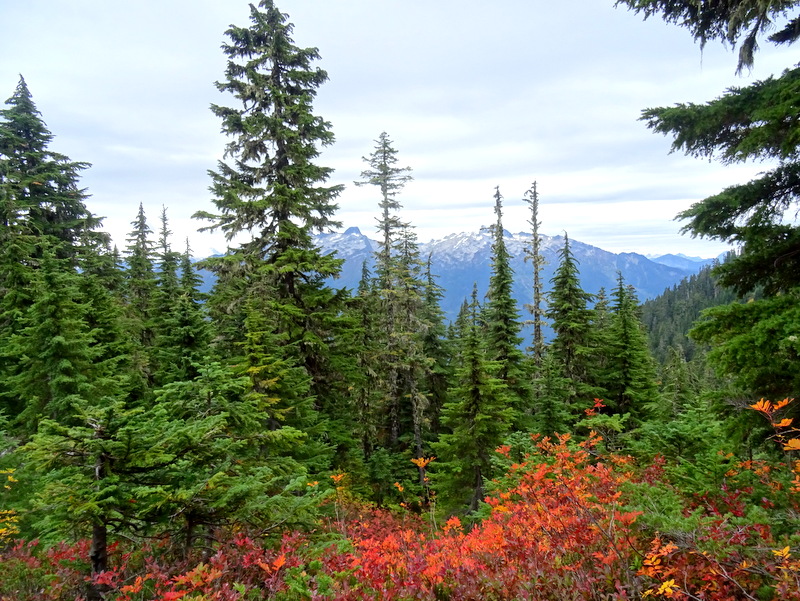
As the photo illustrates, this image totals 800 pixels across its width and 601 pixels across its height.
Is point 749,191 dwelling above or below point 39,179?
below

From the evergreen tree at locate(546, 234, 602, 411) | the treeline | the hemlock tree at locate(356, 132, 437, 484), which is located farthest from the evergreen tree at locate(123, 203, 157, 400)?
the evergreen tree at locate(546, 234, 602, 411)

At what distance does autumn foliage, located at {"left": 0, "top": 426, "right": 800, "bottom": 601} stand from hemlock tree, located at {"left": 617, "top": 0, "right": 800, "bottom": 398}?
2.05 meters

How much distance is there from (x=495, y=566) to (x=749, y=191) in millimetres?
7064

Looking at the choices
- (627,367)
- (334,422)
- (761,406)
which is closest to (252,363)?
(334,422)

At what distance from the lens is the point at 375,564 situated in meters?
4.95

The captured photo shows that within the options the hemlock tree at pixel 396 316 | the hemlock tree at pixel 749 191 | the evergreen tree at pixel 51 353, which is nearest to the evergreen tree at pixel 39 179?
the evergreen tree at pixel 51 353

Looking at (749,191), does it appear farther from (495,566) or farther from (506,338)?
(506,338)

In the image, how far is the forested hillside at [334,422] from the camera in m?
4.16

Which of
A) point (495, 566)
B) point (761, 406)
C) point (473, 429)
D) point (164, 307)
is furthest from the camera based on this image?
point (164, 307)

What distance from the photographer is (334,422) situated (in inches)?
582

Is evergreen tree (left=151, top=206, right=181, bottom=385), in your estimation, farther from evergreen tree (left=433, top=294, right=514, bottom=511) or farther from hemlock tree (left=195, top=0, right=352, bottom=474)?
evergreen tree (left=433, top=294, right=514, bottom=511)

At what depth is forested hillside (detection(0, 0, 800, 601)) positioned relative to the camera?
164 inches

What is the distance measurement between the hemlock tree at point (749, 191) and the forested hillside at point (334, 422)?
1.6 inches

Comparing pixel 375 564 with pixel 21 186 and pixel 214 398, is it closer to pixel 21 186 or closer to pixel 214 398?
pixel 214 398
